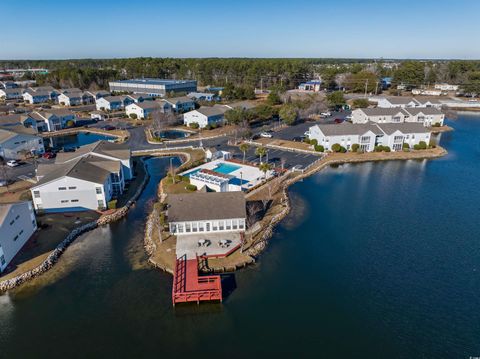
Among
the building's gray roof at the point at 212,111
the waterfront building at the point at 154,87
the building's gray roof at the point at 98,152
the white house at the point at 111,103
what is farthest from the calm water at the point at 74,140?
the waterfront building at the point at 154,87

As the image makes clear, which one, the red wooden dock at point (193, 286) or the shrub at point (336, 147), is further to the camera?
the shrub at point (336, 147)

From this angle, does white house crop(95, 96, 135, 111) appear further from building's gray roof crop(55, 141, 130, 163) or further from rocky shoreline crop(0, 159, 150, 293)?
rocky shoreline crop(0, 159, 150, 293)

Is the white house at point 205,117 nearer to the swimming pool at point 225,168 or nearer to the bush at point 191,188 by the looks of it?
the swimming pool at point 225,168

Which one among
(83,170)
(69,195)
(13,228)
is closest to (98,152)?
(83,170)

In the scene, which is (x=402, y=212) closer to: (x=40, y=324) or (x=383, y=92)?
(x=40, y=324)

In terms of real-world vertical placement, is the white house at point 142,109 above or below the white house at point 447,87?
below

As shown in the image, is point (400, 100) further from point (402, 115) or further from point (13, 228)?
point (13, 228)

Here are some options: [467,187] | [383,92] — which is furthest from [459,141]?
[383,92]
